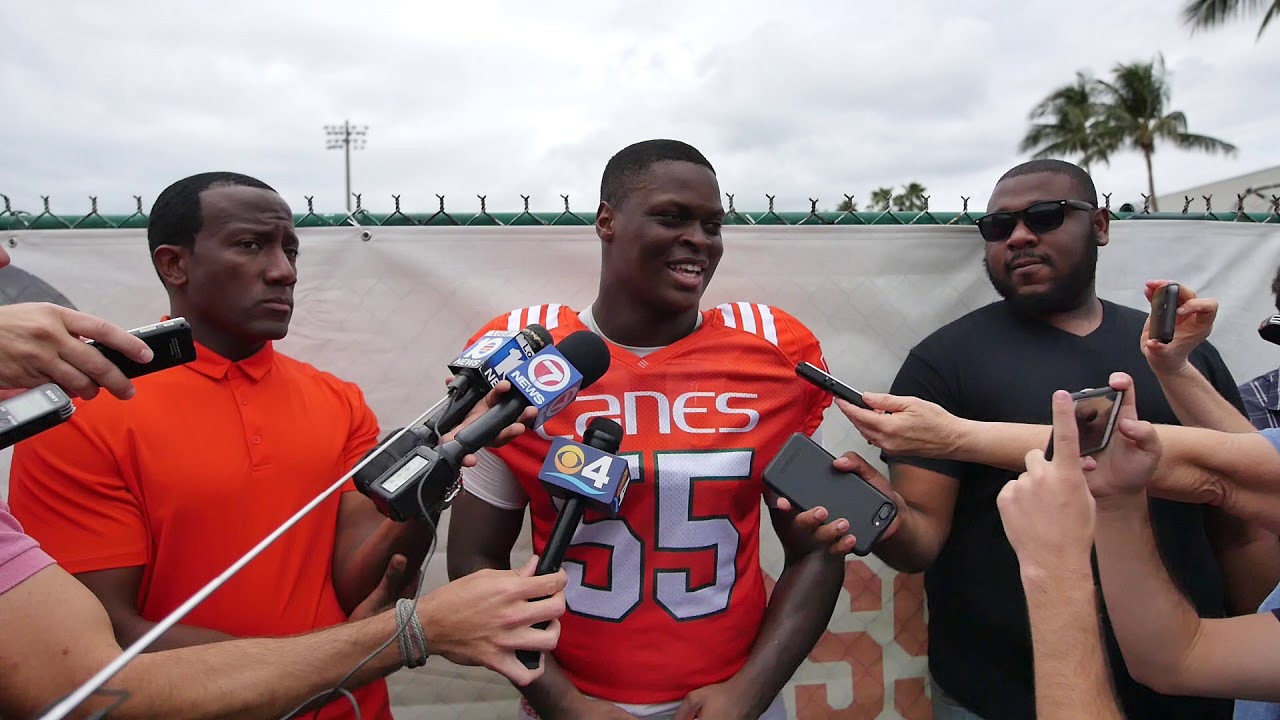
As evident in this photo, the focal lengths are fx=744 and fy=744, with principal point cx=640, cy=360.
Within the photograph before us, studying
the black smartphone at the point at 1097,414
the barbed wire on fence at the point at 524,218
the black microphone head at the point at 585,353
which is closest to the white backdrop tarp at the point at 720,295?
the barbed wire on fence at the point at 524,218

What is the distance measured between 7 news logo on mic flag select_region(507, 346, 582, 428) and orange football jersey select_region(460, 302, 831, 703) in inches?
14.8

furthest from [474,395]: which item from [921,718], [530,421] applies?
[921,718]

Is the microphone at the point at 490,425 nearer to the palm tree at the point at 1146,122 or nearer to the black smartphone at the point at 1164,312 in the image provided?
the black smartphone at the point at 1164,312

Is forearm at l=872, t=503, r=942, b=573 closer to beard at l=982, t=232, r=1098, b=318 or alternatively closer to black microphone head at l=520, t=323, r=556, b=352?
beard at l=982, t=232, r=1098, b=318

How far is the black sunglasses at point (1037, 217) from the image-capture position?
7.73 feet

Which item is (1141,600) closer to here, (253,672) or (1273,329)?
(1273,329)

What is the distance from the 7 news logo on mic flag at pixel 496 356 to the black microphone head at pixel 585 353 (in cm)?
13

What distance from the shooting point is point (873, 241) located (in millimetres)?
2896

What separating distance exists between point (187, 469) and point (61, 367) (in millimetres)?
744

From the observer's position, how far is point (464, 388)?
1483 mm

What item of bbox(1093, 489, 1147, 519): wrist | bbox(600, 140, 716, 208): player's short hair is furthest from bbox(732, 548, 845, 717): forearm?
bbox(600, 140, 716, 208): player's short hair

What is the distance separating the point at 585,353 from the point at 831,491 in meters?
0.69

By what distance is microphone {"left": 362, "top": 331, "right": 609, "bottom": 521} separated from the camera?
1.25 meters

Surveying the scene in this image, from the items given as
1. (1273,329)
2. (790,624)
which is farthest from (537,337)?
(1273,329)
